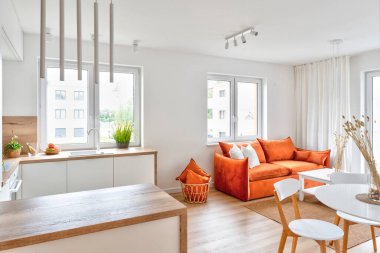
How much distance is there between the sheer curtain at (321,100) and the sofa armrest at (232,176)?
2.16 metres

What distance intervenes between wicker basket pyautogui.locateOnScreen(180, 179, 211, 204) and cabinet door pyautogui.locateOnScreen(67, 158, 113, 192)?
1.14m

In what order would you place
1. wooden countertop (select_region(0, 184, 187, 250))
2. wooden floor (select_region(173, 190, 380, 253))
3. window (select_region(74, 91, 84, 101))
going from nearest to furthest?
wooden countertop (select_region(0, 184, 187, 250)), wooden floor (select_region(173, 190, 380, 253)), window (select_region(74, 91, 84, 101))

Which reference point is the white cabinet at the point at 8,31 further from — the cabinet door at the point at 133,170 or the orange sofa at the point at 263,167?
the orange sofa at the point at 263,167

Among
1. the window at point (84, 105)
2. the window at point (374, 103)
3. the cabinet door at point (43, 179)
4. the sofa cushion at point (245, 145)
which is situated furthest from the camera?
the sofa cushion at point (245, 145)

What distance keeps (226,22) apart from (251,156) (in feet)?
7.53

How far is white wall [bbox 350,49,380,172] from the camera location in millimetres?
4453

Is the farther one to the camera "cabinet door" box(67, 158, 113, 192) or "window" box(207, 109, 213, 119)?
"window" box(207, 109, 213, 119)

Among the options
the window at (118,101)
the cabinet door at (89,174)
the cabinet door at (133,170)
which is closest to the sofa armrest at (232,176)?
the cabinet door at (133,170)

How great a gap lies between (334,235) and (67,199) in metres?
1.89

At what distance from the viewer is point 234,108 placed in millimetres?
5168

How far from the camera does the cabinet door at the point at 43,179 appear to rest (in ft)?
9.83

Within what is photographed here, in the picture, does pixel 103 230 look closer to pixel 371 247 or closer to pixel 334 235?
pixel 334 235

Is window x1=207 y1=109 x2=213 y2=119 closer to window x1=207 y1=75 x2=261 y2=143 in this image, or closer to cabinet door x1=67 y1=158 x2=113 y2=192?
window x1=207 y1=75 x2=261 y2=143

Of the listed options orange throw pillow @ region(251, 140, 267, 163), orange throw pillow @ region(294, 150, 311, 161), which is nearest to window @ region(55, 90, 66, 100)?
orange throw pillow @ region(251, 140, 267, 163)
